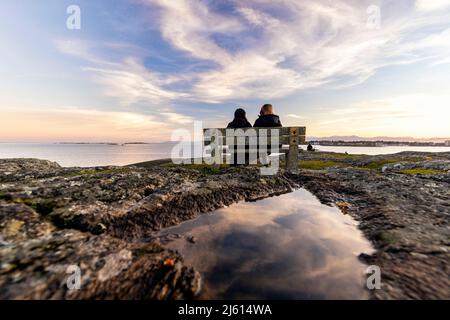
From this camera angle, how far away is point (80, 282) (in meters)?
3.07

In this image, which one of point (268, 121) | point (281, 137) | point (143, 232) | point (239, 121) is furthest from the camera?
point (239, 121)

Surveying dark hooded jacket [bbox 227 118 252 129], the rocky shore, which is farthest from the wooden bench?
the rocky shore

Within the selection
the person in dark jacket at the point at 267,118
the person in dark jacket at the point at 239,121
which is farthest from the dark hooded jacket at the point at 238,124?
the person in dark jacket at the point at 267,118

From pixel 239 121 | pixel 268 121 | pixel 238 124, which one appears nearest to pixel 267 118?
pixel 268 121

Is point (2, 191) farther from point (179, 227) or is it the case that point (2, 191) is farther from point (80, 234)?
point (179, 227)

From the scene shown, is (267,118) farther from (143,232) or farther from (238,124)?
(143,232)

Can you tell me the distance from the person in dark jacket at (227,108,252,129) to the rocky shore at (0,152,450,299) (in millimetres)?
5027

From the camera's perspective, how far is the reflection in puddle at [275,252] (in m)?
3.42

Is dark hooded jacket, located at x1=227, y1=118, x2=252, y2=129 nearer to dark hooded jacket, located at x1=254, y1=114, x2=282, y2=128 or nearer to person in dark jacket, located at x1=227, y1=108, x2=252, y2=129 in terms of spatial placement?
person in dark jacket, located at x1=227, y1=108, x2=252, y2=129

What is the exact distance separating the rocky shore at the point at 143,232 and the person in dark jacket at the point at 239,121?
5027mm

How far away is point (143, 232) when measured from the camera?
18.0 ft

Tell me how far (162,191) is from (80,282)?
16.2 feet

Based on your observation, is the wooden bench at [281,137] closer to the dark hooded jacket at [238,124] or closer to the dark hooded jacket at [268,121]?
the dark hooded jacket at [238,124]

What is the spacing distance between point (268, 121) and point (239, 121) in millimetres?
1943
